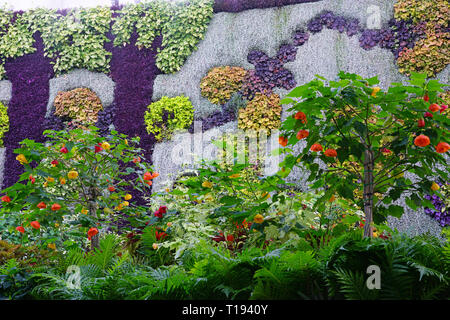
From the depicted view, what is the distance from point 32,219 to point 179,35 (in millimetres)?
5161

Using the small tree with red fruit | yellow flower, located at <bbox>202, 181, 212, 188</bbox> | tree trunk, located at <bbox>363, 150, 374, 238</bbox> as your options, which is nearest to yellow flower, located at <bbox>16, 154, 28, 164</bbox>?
yellow flower, located at <bbox>202, 181, 212, 188</bbox>

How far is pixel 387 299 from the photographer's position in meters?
1.25

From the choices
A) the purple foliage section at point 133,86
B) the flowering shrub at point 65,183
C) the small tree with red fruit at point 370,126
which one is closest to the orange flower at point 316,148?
the small tree with red fruit at point 370,126

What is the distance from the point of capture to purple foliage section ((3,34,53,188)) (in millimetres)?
7551

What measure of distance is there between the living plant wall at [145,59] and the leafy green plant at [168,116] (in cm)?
2

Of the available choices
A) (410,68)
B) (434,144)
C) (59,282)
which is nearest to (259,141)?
(410,68)

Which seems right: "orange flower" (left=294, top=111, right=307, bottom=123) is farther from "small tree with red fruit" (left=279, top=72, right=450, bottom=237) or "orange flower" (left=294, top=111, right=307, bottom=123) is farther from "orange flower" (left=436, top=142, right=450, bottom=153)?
"orange flower" (left=436, top=142, right=450, bottom=153)

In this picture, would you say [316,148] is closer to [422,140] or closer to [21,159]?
[422,140]

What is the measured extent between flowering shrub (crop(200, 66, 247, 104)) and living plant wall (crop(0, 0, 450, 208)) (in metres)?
0.02

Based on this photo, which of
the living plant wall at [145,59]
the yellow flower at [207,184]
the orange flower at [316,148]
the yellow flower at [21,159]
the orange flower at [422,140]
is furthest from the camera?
the living plant wall at [145,59]

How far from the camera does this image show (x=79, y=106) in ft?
24.2

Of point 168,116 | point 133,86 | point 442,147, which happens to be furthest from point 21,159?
point 133,86

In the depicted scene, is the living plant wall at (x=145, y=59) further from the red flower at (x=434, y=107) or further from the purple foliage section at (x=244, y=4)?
the red flower at (x=434, y=107)

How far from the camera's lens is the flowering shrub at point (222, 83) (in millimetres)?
6730
